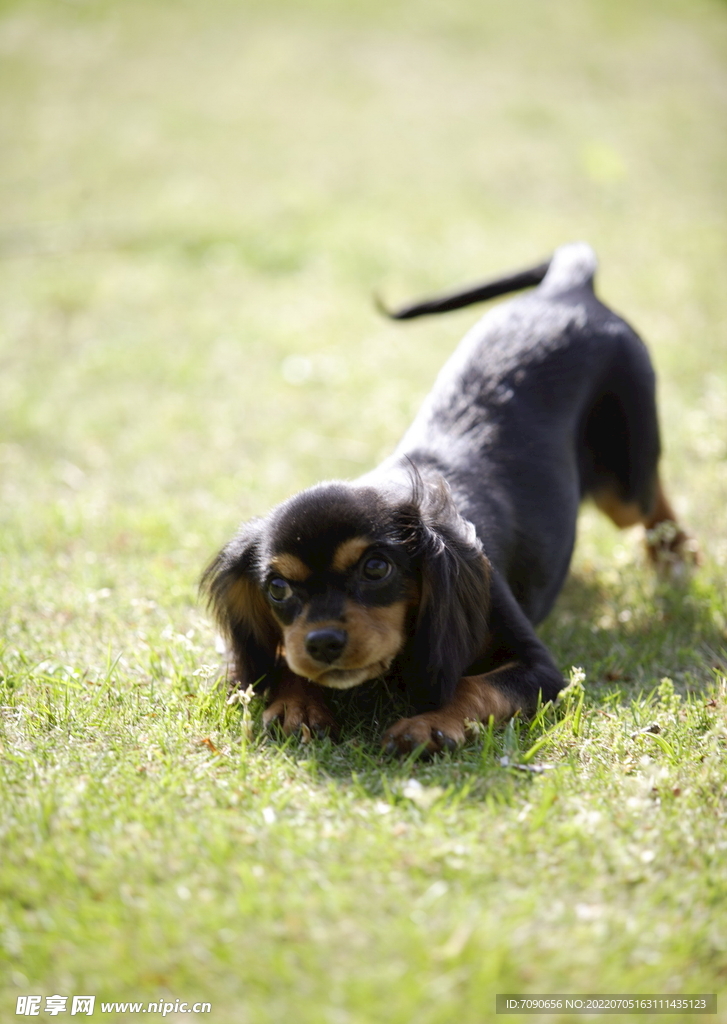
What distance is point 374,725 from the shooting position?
295cm

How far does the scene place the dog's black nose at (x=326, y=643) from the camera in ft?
8.64

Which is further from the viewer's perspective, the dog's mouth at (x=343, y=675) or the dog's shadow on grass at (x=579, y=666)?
the dog's mouth at (x=343, y=675)

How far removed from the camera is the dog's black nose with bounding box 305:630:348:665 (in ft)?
8.64

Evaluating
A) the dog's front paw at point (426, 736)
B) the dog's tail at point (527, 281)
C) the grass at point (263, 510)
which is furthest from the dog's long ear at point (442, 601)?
the dog's tail at point (527, 281)

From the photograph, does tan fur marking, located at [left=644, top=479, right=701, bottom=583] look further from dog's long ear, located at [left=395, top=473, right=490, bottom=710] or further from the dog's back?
dog's long ear, located at [left=395, top=473, right=490, bottom=710]

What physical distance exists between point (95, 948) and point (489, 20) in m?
20.3

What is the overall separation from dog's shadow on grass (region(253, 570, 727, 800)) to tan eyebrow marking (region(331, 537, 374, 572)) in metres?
0.50

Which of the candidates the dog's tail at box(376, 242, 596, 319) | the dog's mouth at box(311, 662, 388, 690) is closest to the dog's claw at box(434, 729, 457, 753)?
the dog's mouth at box(311, 662, 388, 690)

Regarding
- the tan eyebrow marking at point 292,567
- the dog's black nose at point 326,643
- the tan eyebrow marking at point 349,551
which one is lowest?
the dog's black nose at point 326,643

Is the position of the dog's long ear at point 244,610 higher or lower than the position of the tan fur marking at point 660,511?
higher

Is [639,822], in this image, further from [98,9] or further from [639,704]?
[98,9]

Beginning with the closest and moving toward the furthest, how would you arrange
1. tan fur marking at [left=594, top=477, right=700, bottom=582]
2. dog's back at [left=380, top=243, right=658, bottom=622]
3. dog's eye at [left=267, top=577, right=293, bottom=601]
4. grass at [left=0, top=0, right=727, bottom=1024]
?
1. grass at [left=0, top=0, right=727, bottom=1024]
2. dog's eye at [left=267, top=577, right=293, bottom=601]
3. dog's back at [left=380, top=243, right=658, bottom=622]
4. tan fur marking at [left=594, top=477, right=700, bottom=582]

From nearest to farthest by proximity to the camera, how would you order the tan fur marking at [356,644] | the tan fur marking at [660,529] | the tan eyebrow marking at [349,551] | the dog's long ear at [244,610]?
1. the tan fur marking at [356,644]
2. the tan eyebrow marking at [349,551]
3. the dog's long ear at [244,610]
4. the tan fur marking at [660,529]

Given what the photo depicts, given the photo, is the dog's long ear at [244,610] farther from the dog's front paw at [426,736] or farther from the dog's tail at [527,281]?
the dog's tail at [527,281]
